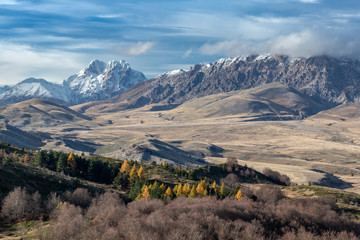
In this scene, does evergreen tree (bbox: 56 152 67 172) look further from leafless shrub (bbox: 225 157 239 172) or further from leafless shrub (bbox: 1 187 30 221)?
leafless shrub (bbox: 225 157 239 172)

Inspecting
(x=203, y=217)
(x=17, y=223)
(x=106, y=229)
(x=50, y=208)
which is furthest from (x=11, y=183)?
(x=203, y=217)

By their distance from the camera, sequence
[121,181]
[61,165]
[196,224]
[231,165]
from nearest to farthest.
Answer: [196,224] → [121,181] → [61,165] → [231,165]

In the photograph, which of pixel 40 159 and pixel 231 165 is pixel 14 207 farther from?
pixel 231 165

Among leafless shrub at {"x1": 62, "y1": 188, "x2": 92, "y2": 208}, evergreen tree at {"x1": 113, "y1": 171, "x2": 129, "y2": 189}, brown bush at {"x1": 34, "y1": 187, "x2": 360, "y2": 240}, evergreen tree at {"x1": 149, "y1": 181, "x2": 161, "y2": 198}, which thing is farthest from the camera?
evergreen tree at {"x1": 113, "y1": 171, "x2": 129, "y2": 189}

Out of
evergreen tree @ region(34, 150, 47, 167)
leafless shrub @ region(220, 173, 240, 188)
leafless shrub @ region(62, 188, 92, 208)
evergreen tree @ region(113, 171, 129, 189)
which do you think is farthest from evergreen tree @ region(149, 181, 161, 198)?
leafless shrub @ region(220, 173, 240, 188)

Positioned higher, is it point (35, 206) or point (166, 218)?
point (166, 218)

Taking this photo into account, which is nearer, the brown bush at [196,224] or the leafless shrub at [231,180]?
the brown bush at [196,224]

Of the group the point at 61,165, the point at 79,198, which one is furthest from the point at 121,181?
the point at 79,198

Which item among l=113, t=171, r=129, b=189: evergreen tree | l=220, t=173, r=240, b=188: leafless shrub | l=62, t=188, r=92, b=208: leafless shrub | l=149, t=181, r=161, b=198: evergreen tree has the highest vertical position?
l=62, t=188, r=92, b=208: leafless shrub

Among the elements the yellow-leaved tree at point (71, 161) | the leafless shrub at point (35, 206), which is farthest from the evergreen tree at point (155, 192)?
the yellow-leaved tree at point (71, 161)

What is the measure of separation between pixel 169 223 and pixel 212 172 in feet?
418

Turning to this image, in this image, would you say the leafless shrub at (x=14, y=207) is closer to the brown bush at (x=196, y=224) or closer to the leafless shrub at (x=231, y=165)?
the brown bush at (x=196, y=224)

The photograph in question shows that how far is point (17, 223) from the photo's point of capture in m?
65.6

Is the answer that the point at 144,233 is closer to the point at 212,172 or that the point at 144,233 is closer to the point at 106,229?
the point at 106,229
